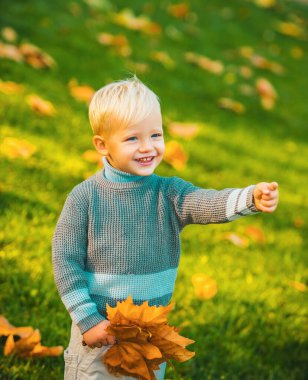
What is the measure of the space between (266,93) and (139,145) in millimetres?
4229

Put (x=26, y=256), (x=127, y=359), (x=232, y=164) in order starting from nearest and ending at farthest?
(x=127, y=359) → (x=26, y=256) → (x=232, y=164)

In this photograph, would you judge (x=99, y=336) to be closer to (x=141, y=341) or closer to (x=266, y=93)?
(x=141, y=341)

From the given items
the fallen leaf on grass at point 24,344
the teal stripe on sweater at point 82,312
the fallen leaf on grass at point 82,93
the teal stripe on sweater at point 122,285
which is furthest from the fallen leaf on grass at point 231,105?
the teal stripe on sweater at point 82,312

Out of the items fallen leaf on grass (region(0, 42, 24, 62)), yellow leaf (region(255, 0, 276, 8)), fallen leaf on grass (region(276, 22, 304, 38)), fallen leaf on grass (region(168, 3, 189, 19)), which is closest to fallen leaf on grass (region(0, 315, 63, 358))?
fallen leaf on grass (region(0, 42, 24, 62))

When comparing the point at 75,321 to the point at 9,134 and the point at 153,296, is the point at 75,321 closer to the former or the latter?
the point at 153,296

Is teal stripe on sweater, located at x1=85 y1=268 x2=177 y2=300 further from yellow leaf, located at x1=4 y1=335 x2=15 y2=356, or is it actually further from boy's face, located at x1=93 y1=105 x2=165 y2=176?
yellow leaf, located at x1=4 y1=335 x2=15 y2=356

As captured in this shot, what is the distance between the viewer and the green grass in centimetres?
262

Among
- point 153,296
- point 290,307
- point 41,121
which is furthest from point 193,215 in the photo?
point 41,121

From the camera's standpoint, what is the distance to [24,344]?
2.27 m

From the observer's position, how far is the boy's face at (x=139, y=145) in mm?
1903

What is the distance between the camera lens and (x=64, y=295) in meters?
1.88

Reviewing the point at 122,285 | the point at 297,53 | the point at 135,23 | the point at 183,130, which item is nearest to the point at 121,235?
the point at 122,285

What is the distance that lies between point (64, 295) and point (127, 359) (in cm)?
27

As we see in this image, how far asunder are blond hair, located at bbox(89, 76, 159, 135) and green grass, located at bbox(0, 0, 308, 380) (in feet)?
3.01
